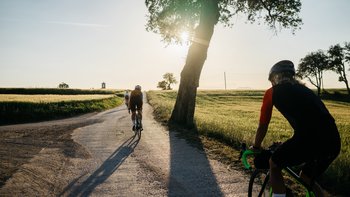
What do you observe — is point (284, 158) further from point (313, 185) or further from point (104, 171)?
point (104, 171)

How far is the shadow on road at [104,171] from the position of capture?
23.3ft

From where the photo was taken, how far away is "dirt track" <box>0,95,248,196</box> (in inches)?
279

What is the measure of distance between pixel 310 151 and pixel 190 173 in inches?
202

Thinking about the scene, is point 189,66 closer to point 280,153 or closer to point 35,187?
point 35,187

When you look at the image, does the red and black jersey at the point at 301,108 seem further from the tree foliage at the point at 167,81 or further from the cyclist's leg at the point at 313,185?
the tree foliage at the point at 167,81

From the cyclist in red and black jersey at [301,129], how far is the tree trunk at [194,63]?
13656 mm

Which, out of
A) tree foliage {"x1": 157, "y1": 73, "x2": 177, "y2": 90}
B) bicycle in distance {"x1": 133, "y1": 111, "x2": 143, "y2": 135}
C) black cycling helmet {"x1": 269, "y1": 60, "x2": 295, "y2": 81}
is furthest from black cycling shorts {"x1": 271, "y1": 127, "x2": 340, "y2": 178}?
tree foliage {"x1": 157, "y1": 73, "x2": 177, "y2": 90}

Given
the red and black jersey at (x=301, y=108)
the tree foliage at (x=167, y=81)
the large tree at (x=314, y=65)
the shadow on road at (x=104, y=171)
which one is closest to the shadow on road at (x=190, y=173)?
the shadow on road at (x=104, y=171)

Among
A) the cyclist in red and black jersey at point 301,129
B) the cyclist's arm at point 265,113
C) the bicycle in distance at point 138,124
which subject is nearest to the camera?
the cyclist in red and black jersey at point 301,129

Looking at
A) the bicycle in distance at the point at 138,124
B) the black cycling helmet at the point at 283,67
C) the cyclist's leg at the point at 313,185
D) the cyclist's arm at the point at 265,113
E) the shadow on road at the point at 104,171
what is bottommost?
the shadow on road at the point at 104,171

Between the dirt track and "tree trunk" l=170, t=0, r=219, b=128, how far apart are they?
4670mm

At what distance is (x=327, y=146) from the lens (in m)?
3.57

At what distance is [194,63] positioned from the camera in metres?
18.4

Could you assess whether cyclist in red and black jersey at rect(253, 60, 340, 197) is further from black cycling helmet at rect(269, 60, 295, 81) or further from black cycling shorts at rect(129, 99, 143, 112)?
black cycling shorts at rect(129, 99, 143, 112)
